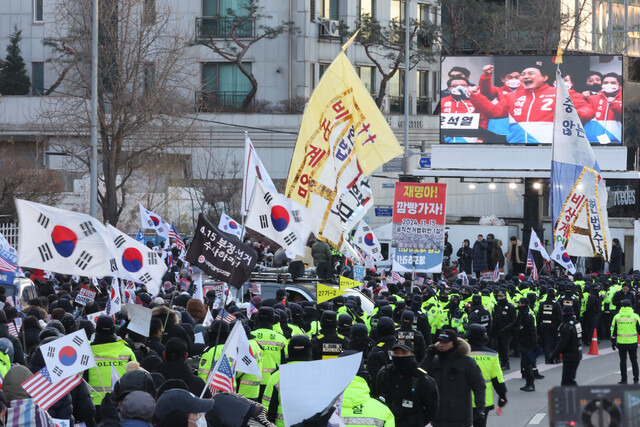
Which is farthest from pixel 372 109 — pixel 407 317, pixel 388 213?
pixel 388 213

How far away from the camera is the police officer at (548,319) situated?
20.9 metres

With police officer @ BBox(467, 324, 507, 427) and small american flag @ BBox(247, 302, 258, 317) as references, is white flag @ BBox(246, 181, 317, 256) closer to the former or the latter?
small american flag @ BBox(247, 302, 258, 317)

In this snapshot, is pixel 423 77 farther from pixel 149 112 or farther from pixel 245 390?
pixel 245 390

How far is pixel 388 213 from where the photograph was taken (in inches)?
1347

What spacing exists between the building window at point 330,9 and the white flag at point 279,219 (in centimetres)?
3839

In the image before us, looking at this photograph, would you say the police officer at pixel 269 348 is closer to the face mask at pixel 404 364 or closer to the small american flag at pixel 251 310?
the face mask at pixel 404 364

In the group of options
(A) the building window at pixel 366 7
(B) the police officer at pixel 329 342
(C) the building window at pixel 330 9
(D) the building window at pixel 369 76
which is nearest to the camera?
(B) the police officer at pixel 329 342

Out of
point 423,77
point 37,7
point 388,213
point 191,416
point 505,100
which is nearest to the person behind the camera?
point 191,416

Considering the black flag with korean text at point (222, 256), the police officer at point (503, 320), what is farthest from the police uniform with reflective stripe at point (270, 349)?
the police officer at point (503, 320)

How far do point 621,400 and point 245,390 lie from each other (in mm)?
6524

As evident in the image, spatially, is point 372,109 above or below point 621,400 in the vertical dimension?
above

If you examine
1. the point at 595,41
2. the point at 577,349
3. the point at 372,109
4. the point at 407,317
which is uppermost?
the point at 595,41

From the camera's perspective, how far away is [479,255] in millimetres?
A: 34281

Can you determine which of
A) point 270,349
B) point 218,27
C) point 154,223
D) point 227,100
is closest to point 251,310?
point 270,349
